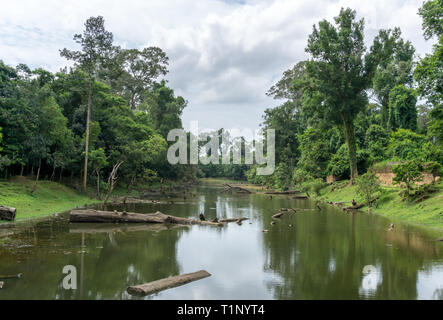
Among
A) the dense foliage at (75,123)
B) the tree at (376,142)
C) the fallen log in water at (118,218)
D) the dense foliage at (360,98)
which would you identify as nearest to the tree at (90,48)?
the dense foliage at (75,123)

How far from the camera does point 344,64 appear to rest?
3331 centimetres

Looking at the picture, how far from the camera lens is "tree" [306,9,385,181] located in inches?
1283

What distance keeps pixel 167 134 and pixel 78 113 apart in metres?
21.8

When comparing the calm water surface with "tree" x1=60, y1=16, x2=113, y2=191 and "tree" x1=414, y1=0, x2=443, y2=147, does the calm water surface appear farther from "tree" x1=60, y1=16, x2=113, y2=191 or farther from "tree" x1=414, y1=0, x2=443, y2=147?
"tree" x1=60, y1=16, x2=113, y2=191

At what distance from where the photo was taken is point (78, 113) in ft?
105

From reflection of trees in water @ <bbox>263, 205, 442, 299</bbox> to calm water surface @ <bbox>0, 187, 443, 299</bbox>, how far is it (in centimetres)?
3

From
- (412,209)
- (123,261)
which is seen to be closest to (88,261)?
(123,261)

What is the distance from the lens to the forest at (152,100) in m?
23.8

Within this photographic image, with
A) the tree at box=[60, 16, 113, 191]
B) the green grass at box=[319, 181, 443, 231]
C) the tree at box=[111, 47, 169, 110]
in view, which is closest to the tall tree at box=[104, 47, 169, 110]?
the tree at box=[111, 47, 169, 110]

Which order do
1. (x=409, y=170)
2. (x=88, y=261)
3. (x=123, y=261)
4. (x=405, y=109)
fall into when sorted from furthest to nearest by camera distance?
1. (x=405, y=109)
2. (x=409, y=170)
3. (x=123, y=261)
4. (x=88, y=261)

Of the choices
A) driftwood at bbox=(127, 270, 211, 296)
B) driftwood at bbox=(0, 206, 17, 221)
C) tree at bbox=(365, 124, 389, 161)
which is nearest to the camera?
driftwood at bbox=(127, 270, 211, 296)

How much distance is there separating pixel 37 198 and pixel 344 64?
28655mm

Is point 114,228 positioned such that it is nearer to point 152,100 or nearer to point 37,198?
point 37,198

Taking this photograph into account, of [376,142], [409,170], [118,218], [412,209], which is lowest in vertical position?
[118,218]
